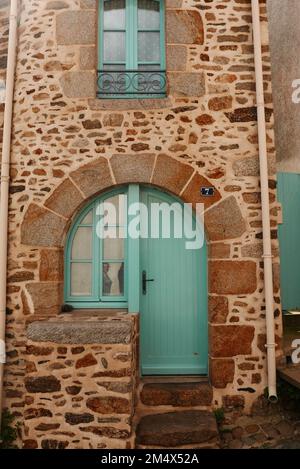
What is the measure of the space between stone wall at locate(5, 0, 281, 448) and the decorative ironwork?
16 cm

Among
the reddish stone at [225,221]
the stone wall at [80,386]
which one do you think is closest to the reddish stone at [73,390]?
the stone wall at [80,386]

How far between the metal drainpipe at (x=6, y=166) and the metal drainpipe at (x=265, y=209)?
2866mm

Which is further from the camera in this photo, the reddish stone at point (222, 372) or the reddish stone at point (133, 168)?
the reddish stone at point (133, 168)

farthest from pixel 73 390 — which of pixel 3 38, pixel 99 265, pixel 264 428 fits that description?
pixel 3 38

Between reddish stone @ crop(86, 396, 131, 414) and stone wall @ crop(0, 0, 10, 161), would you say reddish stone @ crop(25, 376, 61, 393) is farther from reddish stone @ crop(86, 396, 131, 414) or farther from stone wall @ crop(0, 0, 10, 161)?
stone wall @ crop(0, 0, 10, 161)

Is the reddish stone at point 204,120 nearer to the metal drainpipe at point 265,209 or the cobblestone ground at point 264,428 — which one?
the metal drainpipe at point 265,209

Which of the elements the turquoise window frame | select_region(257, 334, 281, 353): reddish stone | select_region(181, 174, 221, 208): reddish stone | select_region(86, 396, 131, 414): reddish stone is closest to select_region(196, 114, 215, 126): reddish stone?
select_region(181, 174, 221, 208): reddish stone

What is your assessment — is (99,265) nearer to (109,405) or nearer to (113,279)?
(113,279)

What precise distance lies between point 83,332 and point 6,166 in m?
2.13

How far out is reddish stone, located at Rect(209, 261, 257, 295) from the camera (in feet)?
12.4

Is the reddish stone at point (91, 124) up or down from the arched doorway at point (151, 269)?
up

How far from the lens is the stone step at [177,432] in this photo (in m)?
3.20
